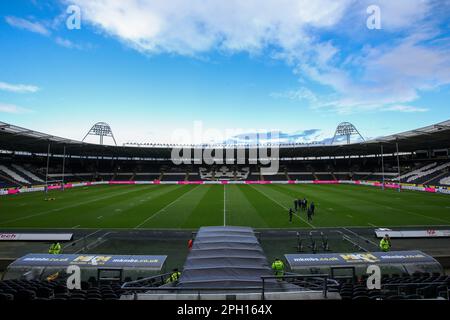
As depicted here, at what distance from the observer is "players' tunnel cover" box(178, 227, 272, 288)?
8.43 m

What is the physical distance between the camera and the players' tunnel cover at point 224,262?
8434mm

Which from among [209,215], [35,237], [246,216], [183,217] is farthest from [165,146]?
[35,237]

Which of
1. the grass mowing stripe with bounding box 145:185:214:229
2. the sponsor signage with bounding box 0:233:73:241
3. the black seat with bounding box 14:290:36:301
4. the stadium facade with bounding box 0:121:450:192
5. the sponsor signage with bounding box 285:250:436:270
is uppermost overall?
the stadium facade with bounding box 0:121:450:192

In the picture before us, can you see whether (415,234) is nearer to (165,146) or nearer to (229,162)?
(165,146)

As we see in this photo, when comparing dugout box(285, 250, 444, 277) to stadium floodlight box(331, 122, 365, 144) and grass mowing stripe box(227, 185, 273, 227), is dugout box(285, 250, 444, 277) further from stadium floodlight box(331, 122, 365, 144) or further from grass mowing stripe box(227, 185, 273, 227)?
stadium floodlight box(331, 122, 365, 144)

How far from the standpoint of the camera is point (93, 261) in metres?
11.6

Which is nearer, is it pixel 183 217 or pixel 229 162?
pixel 183 217

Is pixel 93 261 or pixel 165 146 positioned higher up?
pixel 165 146

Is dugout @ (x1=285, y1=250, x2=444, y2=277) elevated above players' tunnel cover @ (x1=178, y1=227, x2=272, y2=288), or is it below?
below

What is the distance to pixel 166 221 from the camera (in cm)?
2577

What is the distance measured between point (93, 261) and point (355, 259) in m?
11.0

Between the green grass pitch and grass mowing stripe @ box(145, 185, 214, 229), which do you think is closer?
grass mowing stripe @ box(145, 185, 214, 229)

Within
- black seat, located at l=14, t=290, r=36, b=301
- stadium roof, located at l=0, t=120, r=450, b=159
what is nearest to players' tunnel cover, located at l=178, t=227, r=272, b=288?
black seat, located at l=14, t=290, r=36, b=301
